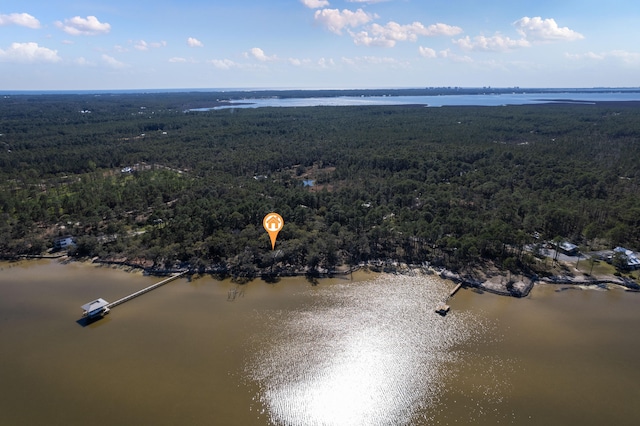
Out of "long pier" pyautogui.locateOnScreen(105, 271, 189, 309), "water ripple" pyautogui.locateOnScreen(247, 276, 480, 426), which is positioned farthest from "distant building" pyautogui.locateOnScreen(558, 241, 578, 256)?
"long pier" pyautogui.locateOnScreen(105, 271, 189, 309)

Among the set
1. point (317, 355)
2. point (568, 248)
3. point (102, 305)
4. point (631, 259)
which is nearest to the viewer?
point (317, 355)

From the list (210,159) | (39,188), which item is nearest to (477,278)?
(210,159)

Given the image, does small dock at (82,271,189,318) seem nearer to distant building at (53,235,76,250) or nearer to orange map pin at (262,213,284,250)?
orange map pin at (262,213,284,250)

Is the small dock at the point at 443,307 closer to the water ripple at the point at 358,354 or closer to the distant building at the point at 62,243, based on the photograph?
the water ripple at the point at 358,354

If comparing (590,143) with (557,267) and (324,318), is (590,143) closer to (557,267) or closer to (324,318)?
(557,267)

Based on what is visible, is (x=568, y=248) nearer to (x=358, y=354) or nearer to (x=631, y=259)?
(x=631, y=259)

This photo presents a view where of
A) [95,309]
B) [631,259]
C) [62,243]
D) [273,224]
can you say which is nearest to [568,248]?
[631,259]
